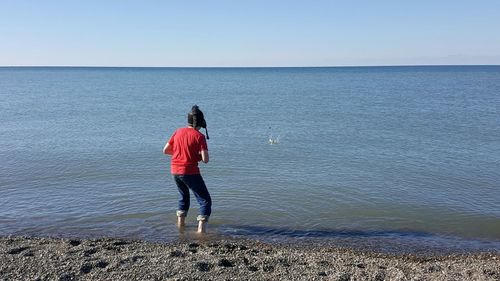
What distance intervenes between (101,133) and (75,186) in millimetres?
9607

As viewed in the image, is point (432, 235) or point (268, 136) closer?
point (432, 235)

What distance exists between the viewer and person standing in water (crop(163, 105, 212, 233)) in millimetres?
8148

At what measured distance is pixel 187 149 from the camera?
8.29 metres

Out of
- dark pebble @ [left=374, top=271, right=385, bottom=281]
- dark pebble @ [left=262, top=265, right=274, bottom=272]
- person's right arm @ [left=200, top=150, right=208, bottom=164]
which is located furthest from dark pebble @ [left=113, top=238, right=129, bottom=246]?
dark pebble @ [left=374, top=271, right=385, bottom=281]

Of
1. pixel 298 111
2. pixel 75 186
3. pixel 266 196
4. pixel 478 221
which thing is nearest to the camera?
pixel 478 221

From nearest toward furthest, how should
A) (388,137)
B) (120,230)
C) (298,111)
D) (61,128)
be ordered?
(120,230)
(388,137)
(61,128)
(298,111)

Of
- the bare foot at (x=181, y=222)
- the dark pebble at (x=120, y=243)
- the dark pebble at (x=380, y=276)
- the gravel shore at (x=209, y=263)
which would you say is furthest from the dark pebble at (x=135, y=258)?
the dark pebble at (x=380, y=276)

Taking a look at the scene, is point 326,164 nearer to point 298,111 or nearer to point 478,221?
point 478,221

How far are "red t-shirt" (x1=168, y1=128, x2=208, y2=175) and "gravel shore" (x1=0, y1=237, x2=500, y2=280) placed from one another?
1.29 metres

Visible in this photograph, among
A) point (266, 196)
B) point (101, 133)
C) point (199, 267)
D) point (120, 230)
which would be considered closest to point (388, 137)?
point (266, 196)

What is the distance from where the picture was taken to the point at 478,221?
33.3ft

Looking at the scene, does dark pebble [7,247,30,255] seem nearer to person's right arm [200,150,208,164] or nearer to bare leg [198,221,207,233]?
bare leg [198,221,207,233]

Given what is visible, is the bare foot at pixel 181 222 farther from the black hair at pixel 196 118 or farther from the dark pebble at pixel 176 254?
the black hair at pixel 196 118

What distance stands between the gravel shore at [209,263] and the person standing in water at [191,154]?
902mm
